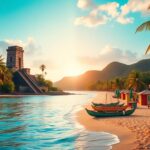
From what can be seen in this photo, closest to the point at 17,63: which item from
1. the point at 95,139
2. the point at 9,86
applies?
the point at 9,86

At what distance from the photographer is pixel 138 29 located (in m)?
22.3

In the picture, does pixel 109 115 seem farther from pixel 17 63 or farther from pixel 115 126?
pixel 17 63

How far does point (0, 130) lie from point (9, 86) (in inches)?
3410

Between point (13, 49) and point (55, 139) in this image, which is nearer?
point (55, 139)

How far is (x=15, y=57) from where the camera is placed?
141m

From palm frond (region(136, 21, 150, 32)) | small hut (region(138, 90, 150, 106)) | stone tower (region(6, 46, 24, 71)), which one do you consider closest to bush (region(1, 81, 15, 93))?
stone tower (region(6, 46, 24, 71))

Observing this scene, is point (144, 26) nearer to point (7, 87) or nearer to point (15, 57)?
point (7, 87)

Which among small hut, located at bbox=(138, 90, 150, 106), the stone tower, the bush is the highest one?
the stone tower

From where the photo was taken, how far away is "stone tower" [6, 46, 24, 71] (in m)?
141

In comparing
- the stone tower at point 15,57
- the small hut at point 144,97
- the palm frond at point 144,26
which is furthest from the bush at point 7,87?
the palm frond at point 144,26

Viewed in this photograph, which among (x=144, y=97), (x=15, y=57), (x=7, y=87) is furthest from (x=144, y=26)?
(x=15, y=57)

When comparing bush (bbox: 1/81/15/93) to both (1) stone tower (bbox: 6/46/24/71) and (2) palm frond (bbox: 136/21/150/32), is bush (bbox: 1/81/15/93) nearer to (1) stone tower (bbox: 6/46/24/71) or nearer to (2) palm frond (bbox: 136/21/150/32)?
(1) stone tower (bbox: 6/46/24/71)

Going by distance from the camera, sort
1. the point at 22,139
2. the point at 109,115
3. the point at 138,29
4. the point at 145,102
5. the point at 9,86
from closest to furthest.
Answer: the point at 22,139 → the point at 138,29 → the point at 109,115 → the point at 145,102 → the point at 9,86

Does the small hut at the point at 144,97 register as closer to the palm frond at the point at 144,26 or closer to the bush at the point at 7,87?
the palm frond at the point at 144,26
